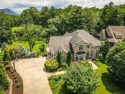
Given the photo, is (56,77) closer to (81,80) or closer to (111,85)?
(81,80)

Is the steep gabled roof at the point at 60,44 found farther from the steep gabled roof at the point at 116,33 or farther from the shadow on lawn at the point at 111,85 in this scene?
the steep gabled roof at the point at 116,33

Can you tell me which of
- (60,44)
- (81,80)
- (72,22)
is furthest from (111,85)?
(72,22)

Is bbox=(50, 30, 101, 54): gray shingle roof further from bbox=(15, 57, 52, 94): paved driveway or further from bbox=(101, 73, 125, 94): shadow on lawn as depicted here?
bbox=(101, 73, 125, 94): shadow on lawn

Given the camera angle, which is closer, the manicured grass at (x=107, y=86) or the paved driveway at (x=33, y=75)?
the manicured grass at (x=107, y=86)

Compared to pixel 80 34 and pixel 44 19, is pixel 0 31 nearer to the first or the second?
pixel 44 19

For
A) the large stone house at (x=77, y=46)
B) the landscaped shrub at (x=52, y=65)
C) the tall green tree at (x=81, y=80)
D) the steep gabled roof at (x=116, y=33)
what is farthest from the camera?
the steep gabled roof at (x=116, y=33)

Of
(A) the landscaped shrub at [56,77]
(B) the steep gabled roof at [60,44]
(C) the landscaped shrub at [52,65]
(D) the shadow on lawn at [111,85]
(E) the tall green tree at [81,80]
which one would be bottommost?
(D) the shadow on lawn at [111,85]

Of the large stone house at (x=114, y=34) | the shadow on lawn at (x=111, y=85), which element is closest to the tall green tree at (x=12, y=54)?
the shadow on lawn at (x=111, y=85)
